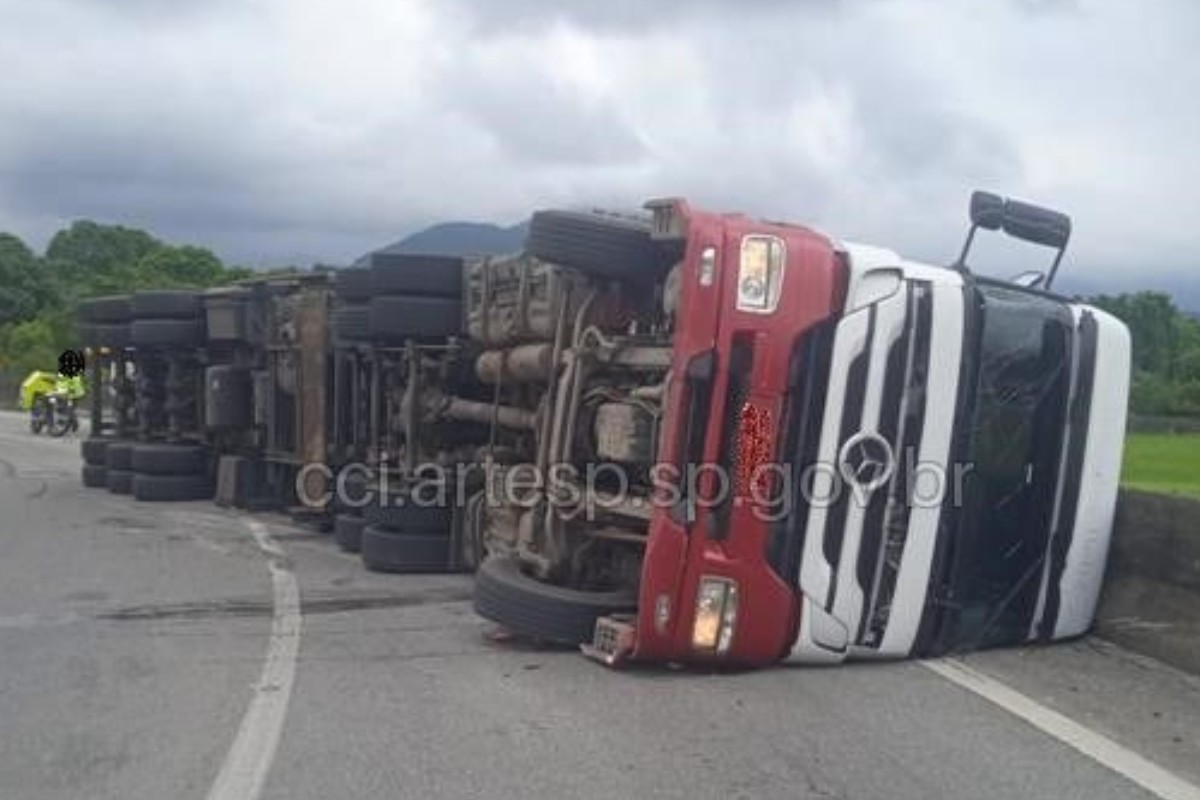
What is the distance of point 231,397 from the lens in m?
14.1

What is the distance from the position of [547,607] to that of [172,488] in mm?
9348

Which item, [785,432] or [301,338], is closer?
[785,432]

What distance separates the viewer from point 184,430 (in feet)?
51.4

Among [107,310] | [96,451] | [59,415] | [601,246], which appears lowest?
[59,415]

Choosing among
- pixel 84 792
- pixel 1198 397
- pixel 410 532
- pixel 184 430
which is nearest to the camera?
pixel 84 792

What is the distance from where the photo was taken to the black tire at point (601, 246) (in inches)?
272

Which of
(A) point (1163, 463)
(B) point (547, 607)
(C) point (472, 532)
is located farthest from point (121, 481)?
(A) point (1163, 463)

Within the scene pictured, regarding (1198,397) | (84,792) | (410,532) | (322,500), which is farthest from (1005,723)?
(1198,397)

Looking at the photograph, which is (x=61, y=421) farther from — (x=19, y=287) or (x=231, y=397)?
(x=19, y=287)

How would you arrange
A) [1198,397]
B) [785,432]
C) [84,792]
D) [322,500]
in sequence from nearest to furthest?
1. [84,792]
2. [785,432]
3. [322,500]
4. [1198,397]

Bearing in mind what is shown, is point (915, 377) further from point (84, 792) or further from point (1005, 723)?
point (84, 792)

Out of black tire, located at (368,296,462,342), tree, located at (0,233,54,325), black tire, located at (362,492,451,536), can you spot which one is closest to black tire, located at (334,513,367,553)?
black tire, located at (362,492,451,536)

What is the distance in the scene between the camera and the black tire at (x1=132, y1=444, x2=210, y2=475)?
1500 centimetres

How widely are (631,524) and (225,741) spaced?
214 centimetres
